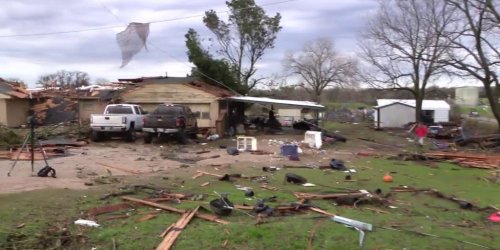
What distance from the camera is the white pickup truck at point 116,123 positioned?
26797 millimetres

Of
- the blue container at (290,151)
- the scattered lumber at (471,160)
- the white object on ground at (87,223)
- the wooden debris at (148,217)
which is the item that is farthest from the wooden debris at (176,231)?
the scattered lumber at (471,160)

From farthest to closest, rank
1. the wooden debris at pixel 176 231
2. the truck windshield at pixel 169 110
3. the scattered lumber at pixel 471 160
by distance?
the truck windshield at pixel 169 110 → the scattered lumber at pixel 471 160 → the wooden debris at pixel 176 231

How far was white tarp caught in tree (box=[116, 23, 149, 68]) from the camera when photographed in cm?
1614

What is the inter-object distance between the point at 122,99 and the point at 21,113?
9258 millimetres

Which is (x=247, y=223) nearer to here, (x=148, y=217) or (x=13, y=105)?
(x=148, y=217)

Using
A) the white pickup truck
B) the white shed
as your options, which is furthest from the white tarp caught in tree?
the white shed

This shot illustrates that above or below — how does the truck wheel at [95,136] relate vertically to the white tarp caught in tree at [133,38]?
below

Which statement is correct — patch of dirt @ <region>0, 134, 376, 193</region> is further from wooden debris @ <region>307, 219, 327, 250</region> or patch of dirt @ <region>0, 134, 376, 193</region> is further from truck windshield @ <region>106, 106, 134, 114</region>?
wooden debris @ <region>307, 219, 327, 250</region>

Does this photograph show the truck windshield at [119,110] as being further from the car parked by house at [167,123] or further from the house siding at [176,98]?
the house siding at [176,98]

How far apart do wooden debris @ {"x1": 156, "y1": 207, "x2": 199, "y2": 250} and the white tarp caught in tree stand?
8.02m

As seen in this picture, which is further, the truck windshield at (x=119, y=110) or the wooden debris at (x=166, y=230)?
the truck windshield at (x=119, y=110)

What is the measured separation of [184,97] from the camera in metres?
34.4

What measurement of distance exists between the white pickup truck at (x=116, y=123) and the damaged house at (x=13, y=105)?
1217 centimetres

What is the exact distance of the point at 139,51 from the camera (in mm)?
16188
